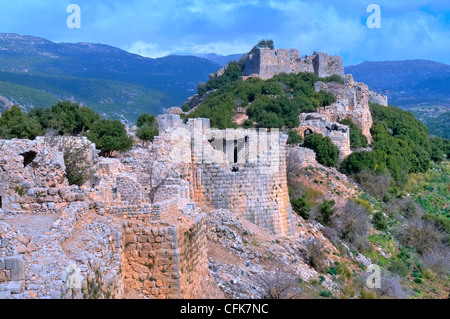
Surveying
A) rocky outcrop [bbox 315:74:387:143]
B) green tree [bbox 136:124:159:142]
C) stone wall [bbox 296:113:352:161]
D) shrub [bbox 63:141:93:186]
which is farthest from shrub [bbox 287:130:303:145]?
shrub [bbox 63:141:93:186]

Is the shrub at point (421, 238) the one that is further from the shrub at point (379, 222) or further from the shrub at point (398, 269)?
the shrub at point (398, 269)

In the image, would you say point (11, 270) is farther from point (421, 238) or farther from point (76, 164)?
point (421, 238)

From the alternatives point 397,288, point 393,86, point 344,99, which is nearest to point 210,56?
point 393,86

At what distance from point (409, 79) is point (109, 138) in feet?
495

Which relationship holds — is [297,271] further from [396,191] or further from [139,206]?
[396,191]

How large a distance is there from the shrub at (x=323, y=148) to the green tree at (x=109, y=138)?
9.86m

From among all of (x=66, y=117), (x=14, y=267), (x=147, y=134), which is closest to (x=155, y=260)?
(x=14, y=267)

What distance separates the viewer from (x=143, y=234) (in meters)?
7.30

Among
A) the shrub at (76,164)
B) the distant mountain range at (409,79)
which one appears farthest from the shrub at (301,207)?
the distant mountain range at (409,79)

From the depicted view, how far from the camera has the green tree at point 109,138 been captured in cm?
2241

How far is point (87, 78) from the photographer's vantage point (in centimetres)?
5547
